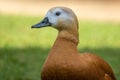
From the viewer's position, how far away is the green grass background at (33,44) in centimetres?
892

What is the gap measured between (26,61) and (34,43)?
6.95ft

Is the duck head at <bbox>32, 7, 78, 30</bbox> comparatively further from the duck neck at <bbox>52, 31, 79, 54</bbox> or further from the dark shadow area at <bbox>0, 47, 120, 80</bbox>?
the dark shadow area at <bbox>0, 47, 120, 80</bbox>

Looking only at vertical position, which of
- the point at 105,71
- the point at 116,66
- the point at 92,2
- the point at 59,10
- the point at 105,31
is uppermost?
the point at 59,10

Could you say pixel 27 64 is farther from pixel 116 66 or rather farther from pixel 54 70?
pixel 54 70

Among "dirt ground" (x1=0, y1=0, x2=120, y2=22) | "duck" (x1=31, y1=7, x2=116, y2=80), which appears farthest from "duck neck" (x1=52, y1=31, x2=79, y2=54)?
"dirt ground" (x1=0, y1=0, x2=120, y2=22)

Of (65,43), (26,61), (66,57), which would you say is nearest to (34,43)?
(26,61)

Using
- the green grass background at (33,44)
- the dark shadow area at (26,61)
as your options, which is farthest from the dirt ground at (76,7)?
the dark shadow area at (26,61)

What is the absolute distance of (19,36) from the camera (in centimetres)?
1265

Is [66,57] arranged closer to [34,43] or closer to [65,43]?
[65,43]

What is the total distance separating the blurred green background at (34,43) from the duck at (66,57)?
6.06ft

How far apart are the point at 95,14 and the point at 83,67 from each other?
39.4 feet

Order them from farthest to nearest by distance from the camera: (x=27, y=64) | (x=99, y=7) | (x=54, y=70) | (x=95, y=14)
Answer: (x=99, y=7) < (x=95, y=14) < (x=27, y=64) < (x=54, y=70)

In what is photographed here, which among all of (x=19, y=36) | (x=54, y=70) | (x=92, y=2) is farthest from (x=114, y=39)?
(x=92, y=2)

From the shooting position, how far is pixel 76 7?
64.3 feet
